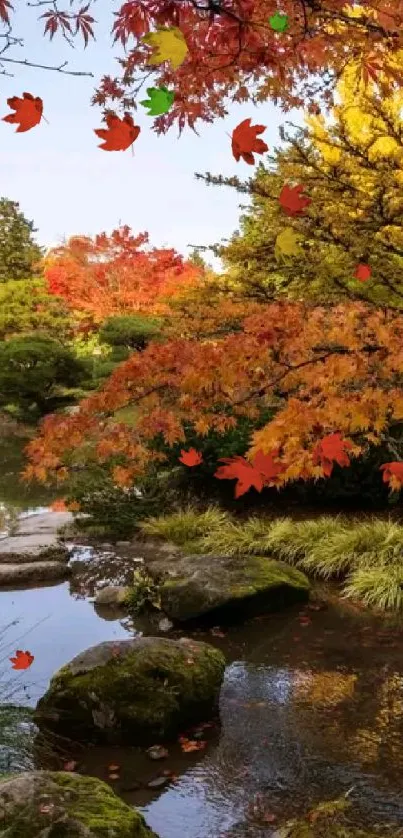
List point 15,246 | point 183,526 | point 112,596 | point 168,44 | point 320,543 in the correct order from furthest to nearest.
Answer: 1. point 15,246
2. point 183,526
3. point 320,543
4. point 112,596
5. point 168,44

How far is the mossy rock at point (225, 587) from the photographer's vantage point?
5.64m

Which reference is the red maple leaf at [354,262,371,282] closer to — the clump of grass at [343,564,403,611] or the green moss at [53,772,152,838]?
the green moss at [53,772,152,838]

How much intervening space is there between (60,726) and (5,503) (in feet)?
24.4

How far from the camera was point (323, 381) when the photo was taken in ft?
11.4

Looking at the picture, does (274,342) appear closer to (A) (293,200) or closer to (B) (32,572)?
(A) (293,200)

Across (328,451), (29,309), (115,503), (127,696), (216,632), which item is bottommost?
(216,632)

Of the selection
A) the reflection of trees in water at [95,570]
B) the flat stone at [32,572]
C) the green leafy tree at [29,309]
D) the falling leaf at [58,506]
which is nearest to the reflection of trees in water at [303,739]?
the reflection of trees in water at [95,570]

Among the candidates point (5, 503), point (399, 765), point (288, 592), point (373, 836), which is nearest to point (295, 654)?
point (288, 592)

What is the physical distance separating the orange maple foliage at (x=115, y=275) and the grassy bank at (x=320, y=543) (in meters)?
13.5

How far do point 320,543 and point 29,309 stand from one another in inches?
727

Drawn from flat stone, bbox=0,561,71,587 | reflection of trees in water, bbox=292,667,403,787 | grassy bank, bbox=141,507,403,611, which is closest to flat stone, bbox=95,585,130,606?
flat stone, bbox=0,561,71,587

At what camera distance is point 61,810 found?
2.42 metres

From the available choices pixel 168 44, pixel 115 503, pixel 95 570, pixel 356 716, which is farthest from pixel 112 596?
pixel 168 44

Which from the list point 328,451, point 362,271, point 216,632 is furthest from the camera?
point 216,632
